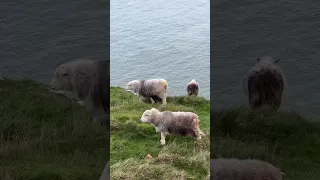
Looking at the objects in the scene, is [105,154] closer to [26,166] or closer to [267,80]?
[26,166]

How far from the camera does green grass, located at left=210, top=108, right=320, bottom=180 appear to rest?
12.6 ft

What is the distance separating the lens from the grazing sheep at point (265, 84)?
433 centimetres

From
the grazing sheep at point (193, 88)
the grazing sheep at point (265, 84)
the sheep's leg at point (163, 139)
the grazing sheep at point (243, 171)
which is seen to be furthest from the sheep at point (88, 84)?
the grazing sheep at point (193, 88)

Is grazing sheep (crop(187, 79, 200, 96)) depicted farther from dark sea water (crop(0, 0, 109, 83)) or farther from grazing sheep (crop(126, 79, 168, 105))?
dark sea water (crop(0, 0, 109, 83))

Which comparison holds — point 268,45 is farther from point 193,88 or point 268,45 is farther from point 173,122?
point 193,88

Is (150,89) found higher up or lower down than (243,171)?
higher up

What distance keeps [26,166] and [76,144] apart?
Result: 41 centimetres

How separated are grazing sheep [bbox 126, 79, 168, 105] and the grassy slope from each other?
1.87 meters

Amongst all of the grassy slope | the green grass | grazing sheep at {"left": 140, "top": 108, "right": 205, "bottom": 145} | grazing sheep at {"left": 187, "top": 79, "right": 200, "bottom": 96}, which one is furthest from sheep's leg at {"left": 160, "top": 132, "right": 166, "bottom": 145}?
grazing sheep at {"left": 187, "top": 79, "right": 200, "bottom": 96}

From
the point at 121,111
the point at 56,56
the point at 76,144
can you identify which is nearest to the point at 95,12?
the point at 56,56

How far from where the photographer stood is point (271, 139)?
3951mm

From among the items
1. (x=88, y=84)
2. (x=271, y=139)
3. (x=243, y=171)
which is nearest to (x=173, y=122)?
(x=88, y=84)

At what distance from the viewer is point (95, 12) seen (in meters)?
3.66

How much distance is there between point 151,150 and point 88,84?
925 millimetres
